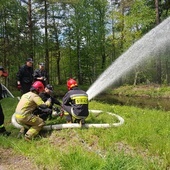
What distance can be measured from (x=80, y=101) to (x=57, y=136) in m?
1.09

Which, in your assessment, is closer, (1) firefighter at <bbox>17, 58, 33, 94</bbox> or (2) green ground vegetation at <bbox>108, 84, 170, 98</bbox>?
(1) firefighter at <bbox>17, 58, 33, 94</bbox>

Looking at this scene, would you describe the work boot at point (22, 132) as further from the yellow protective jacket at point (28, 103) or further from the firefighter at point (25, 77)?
the firefighter at point (25, 77)

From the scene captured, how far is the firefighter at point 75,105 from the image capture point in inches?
278

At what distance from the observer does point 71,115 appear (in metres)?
7.37

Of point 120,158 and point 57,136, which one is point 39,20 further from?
point 120,158

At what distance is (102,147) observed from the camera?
586cm

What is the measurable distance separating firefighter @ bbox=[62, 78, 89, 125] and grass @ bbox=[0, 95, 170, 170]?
0.40 m

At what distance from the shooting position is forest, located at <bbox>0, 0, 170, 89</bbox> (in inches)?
1148

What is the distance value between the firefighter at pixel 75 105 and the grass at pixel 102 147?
15.9 inches

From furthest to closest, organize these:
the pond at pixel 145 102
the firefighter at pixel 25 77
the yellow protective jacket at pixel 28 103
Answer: the pond at pixel 145 102 < the firefighter at pixel 25 77 < the yellow protective jacket at pixel 28 103

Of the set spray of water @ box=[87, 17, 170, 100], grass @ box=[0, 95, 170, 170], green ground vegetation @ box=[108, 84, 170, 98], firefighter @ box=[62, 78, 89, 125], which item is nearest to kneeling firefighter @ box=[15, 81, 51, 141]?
grass @ box=[0, 95, 170, 170]

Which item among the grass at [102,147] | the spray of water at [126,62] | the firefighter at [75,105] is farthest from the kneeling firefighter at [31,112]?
the spray of water at [126,62]

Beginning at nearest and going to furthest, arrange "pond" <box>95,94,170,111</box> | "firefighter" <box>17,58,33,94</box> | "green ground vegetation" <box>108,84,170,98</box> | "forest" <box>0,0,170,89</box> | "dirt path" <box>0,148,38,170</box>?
"dirt path" <box>0,148,38,170</box> < "firefighter" <box>17,58,33,94</box> < "pond" <box>95,94,170,111</box> < "green ground vegetation" <box>108,84,170,98</box> < "forest" <box>0,0,170,89</box>

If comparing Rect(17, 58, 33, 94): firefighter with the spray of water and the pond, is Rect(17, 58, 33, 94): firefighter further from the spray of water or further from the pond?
the pond
